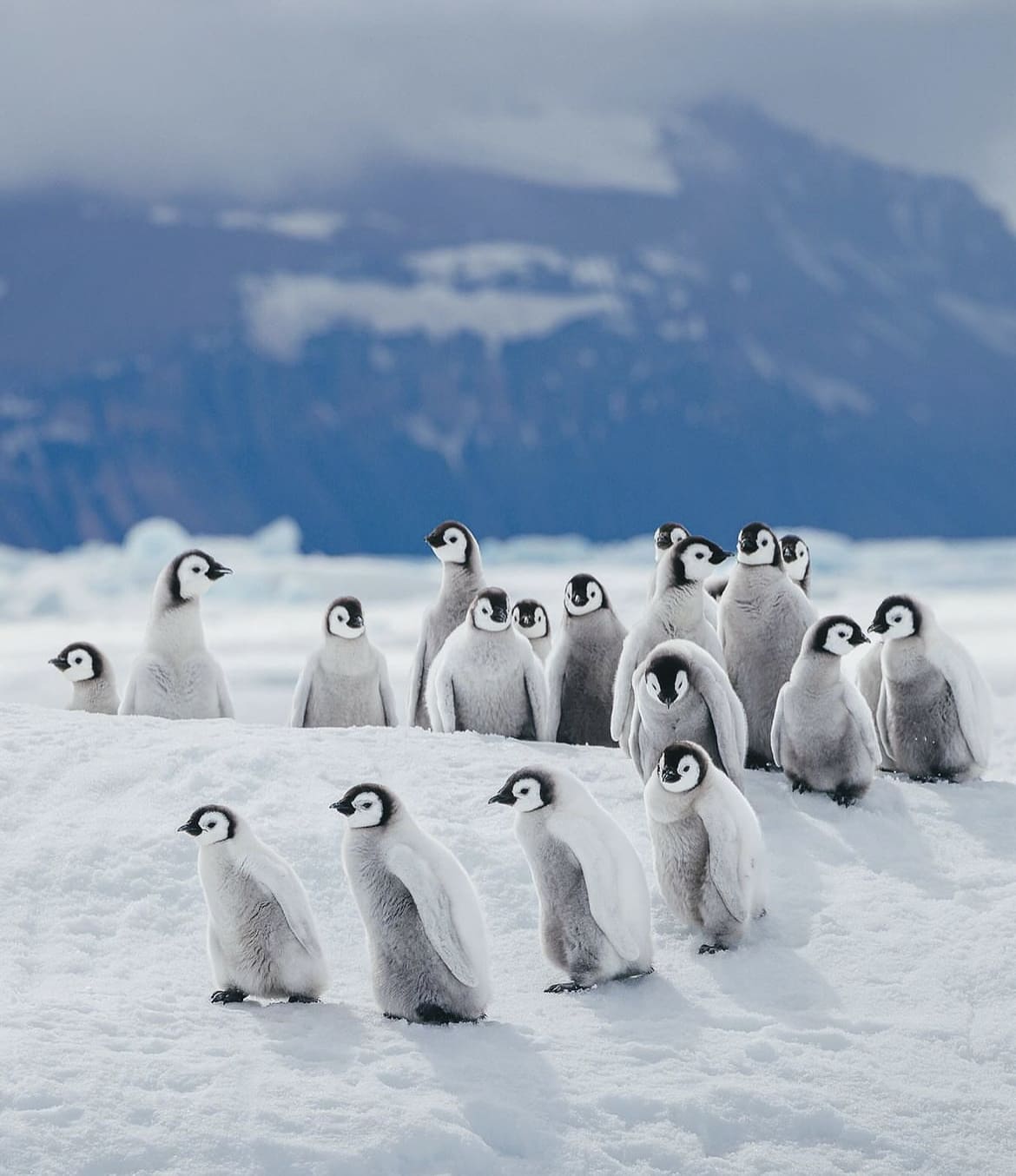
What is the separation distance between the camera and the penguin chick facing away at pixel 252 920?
3.96m

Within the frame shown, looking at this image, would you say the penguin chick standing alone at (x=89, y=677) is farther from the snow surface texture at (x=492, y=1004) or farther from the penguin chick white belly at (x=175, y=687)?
the snow surface texture at (x=492, y=1004)

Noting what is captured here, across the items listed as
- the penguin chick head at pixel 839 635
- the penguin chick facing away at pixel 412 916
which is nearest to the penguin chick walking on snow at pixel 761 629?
the penguin chick head at pixel 839 635

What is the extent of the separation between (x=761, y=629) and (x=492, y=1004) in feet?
8.52

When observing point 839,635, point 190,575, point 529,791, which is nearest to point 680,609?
point 839,635

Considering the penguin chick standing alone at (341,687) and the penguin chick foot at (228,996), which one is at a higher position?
the penguin chick standing alone at (341,687)

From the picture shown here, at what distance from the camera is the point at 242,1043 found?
12.1 ft

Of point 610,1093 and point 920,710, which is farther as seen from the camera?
point 920,710

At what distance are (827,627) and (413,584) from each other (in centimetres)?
2170

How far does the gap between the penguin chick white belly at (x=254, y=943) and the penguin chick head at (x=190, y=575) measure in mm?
3122

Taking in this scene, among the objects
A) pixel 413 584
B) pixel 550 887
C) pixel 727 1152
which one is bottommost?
pixel 727 1152

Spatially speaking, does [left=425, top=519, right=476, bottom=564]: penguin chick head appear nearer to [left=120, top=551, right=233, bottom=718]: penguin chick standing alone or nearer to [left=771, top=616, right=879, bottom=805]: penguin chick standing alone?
[left=120, top=551, right=233, bottom=718]: penguin chick standing alone

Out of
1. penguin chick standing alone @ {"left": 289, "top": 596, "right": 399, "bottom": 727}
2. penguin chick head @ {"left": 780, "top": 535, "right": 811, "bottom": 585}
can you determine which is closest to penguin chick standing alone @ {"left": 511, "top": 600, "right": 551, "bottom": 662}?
penguin chick standing alone @ {"left": 289, "top": 596, "right": 399, "bottom": 727}

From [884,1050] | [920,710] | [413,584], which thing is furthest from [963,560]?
[884,1050]

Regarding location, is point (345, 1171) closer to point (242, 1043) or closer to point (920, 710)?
point (242, 1043)
